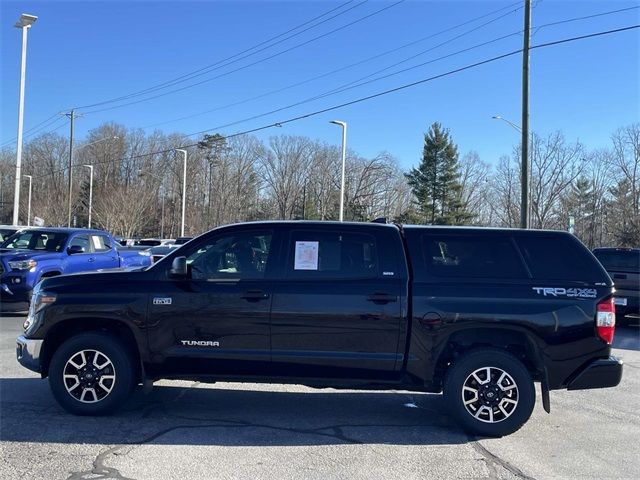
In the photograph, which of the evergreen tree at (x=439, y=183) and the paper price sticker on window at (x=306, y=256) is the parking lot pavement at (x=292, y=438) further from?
the evergreen tree at (x=439, y=183)

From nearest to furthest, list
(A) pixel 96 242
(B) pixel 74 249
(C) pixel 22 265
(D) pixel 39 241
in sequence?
(C) pixel 22 265 → (B) pixel 74 249 → (D) pixel 39 241 → (A) pixel 96 242

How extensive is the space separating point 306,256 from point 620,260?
10995 mm

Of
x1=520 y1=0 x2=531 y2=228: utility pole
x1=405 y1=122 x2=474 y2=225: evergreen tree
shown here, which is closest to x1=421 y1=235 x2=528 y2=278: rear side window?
x1=520 y1=0 x2=531 y2=228: utility pole

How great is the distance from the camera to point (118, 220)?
5847 centimetres

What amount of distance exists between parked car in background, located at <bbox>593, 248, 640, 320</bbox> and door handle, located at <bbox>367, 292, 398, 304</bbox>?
9.65 metres

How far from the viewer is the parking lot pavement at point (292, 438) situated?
14.7ft

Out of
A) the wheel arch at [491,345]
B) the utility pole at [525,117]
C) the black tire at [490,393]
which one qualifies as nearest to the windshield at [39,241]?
the wheel arch at [491,345]

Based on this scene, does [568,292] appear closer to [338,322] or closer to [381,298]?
[381,298]

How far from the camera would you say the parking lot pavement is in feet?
14.7

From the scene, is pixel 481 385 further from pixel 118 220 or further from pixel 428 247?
pixel 118 220

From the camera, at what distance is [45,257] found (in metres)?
12.3

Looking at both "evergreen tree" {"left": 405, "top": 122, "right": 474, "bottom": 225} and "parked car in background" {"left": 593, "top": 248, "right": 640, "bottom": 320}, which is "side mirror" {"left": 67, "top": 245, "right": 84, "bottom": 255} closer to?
"parked car in background" {"left": 593, "top": 248, "right": 640, "bottom": 320}

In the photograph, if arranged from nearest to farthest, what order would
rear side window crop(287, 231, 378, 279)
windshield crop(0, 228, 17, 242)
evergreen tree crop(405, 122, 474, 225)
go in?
rear side window crop(287, 231, 378, 279) → windshield crop(0, 228, 17, 242) → evergreen tree crop(405, 122, 474, 225)

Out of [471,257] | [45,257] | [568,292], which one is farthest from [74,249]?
[568,292]
